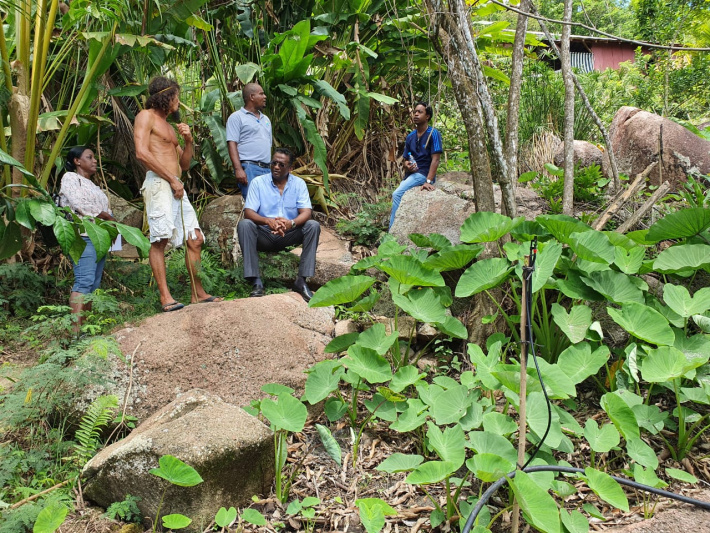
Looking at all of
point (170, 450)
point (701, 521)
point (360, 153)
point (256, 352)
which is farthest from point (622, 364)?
point (360, 153)

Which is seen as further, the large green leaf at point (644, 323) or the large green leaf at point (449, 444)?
the large green leaf at point (644, 323)

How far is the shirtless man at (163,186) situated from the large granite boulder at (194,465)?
5.12ft

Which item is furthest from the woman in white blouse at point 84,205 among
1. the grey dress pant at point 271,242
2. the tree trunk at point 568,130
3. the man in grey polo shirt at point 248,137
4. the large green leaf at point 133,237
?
the tree trunk at point 568,130

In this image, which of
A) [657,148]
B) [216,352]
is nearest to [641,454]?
[216,352]

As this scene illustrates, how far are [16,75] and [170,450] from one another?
3.55 meters

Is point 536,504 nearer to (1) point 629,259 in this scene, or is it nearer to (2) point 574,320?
(2) point 574,320

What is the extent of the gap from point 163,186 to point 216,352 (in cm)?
145

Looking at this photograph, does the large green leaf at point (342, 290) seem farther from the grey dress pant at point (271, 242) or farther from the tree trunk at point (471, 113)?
the grey dress pant at point (271, 242)

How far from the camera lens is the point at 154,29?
5402mm

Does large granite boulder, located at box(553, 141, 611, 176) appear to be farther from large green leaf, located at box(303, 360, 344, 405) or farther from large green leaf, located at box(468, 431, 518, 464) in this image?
large green leaf, located at box(468, 431, 518, 464)

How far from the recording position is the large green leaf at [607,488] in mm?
2172

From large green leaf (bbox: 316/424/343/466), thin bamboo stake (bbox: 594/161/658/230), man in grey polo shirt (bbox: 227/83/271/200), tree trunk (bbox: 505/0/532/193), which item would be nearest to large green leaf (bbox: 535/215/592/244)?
tree trunk (bbox: 505/0/532/193)

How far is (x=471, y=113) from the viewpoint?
3.62 meters

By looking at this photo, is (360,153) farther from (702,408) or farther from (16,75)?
(702,408)
